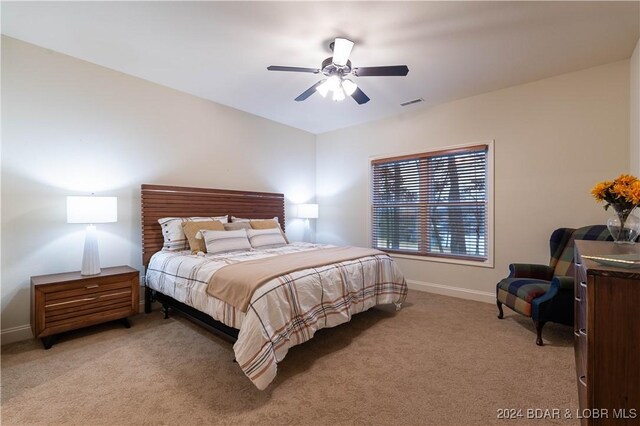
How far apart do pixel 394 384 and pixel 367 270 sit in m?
1.19

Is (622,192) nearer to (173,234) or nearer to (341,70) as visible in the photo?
(341,70)

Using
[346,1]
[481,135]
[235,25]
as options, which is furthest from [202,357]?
[481,135]

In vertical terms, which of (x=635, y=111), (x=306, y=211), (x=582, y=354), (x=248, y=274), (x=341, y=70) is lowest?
(x=582, y=354)

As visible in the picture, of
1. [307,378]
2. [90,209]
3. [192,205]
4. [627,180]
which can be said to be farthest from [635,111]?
[90,209]

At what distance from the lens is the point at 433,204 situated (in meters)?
A: 4.27

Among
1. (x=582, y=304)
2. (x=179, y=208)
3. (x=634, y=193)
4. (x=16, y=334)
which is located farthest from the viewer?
(x=179, y=208)

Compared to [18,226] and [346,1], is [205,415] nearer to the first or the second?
[18,226]

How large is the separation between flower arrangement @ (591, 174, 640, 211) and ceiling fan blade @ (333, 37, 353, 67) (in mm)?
2060

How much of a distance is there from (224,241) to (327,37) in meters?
2.36

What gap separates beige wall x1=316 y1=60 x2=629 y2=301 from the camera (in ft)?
9.98

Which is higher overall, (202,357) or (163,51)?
(163,51)

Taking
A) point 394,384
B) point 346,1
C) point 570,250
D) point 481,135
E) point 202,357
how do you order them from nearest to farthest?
point 394,384 < point 346,1 < point 202,357 < point 570,250 < point 481,135

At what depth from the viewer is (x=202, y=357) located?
235 centimetres

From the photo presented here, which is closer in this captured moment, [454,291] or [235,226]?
[235,226]
